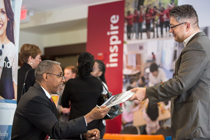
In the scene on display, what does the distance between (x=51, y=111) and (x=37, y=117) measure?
124 mm

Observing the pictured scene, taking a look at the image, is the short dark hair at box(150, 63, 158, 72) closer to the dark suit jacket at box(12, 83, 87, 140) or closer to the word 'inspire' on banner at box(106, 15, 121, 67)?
the word 'inspire' on banner at box(106, 15, 121, 67)

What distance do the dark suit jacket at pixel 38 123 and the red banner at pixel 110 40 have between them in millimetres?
4145

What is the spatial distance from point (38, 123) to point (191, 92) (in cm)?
108

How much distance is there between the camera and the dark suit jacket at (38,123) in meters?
2.00

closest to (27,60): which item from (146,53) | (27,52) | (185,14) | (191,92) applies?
(27,52)

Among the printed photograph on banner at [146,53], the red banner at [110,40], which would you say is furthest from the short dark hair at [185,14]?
the red banner at [110,40]

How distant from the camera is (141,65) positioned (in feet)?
19.6

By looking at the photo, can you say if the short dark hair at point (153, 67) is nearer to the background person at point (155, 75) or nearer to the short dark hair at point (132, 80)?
the background person at point (155, 75)

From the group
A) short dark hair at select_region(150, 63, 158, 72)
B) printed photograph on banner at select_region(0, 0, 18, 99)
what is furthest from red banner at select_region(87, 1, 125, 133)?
printed photograph on banner at select_region(0, 0, 18, 99)

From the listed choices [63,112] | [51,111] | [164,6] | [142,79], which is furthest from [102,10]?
[51,111]

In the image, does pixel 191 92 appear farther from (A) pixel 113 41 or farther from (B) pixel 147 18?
(A) pixel 113 41

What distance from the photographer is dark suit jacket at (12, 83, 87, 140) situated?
6.55ft

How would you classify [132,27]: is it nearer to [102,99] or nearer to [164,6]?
[164,6]

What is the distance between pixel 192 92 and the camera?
194cm
